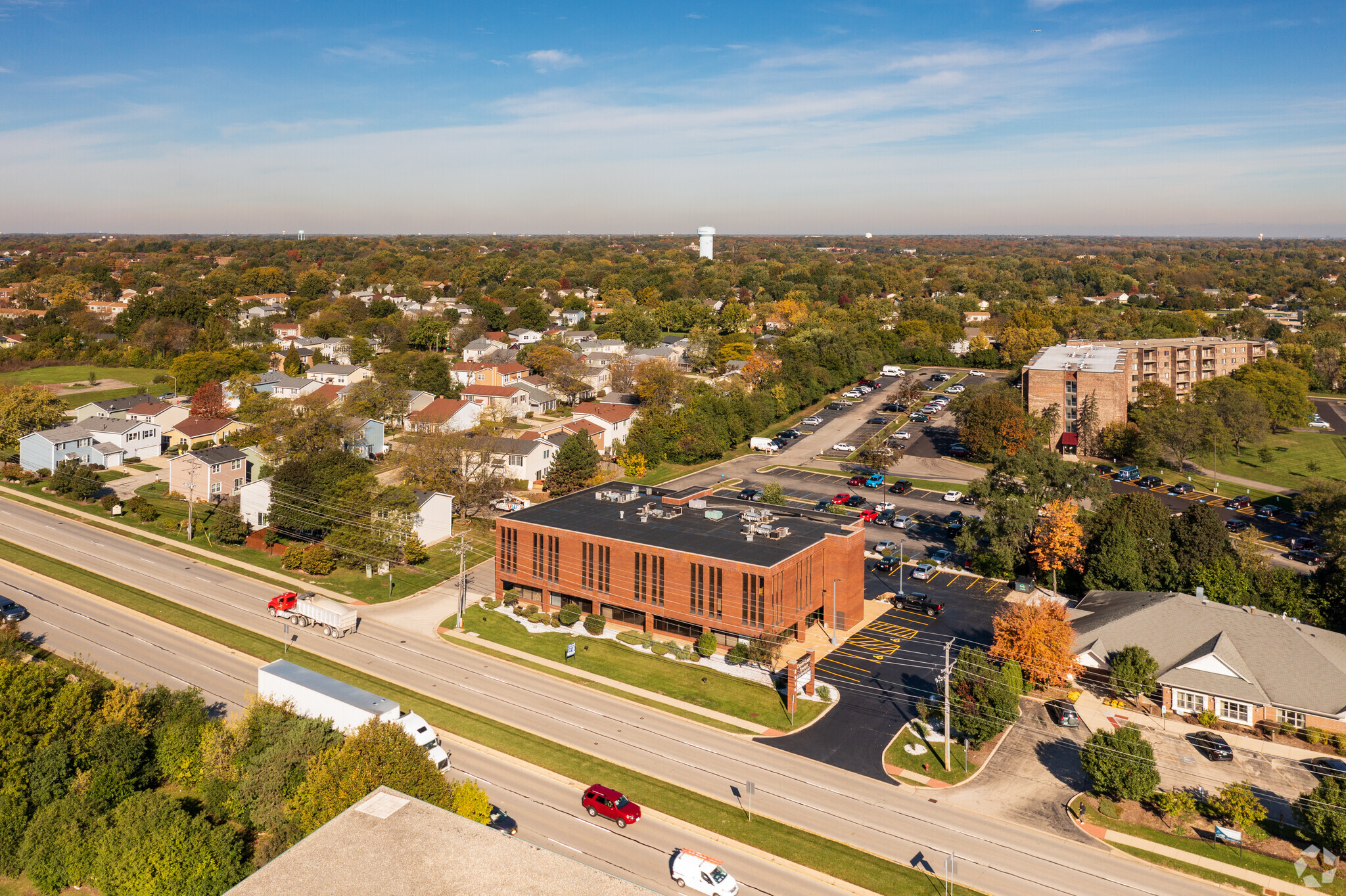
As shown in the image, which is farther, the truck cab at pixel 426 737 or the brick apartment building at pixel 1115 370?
the brick apartment building at pixel 1115 370

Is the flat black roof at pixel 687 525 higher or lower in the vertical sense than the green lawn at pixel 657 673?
higher

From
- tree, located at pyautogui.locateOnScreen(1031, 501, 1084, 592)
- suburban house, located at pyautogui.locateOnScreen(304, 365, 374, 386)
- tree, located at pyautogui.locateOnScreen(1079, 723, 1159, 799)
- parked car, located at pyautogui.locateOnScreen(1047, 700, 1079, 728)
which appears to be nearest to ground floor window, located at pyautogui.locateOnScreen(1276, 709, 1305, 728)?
parked car, located at pyautogui.locateOnScreen(1047, 700, 1079, 728)

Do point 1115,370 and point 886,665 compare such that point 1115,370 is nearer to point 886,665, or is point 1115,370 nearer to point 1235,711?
point 1235,711

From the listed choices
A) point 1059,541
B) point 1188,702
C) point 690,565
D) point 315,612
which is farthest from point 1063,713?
point 315,612

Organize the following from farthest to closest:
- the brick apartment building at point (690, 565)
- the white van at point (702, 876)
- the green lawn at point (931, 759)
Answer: the brick apartment building at point (690, 565) → the green lawn at point (931, 759) → the white van at point (702, 876)

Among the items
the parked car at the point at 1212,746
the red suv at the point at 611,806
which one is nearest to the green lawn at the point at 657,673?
the red suv at the point at 611,806

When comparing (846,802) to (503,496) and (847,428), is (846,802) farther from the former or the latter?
(847,428)

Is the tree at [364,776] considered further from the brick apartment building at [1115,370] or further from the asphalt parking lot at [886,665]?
the brick apartment building at [1115,370]
